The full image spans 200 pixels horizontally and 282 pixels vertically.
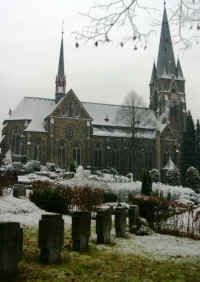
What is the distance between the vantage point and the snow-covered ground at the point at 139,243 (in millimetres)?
6598

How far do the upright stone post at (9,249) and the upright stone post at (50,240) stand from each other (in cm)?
74

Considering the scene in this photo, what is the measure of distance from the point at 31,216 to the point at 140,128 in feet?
130

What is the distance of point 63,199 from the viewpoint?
500 inches

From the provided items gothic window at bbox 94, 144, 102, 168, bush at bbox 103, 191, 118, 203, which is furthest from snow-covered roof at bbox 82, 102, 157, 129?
bush at bbox 103, 191, 118, 203

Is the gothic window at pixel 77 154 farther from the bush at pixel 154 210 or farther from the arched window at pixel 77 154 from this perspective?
the bush at pixel 154 210

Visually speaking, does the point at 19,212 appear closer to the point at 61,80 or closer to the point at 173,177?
the point at 173,177

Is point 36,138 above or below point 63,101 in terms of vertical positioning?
below

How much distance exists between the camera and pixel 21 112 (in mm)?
43469

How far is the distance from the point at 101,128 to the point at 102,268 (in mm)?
41654

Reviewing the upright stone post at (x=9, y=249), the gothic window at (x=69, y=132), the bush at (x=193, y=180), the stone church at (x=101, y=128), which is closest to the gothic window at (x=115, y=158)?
the stone church at (x=101, y=128)

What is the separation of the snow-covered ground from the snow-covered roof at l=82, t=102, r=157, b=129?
36544mm

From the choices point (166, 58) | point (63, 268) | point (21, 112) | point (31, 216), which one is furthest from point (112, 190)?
point (166, 58)

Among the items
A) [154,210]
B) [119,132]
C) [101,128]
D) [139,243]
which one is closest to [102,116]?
[101,128]

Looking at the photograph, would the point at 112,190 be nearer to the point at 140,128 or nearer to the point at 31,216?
the point at 31,216
